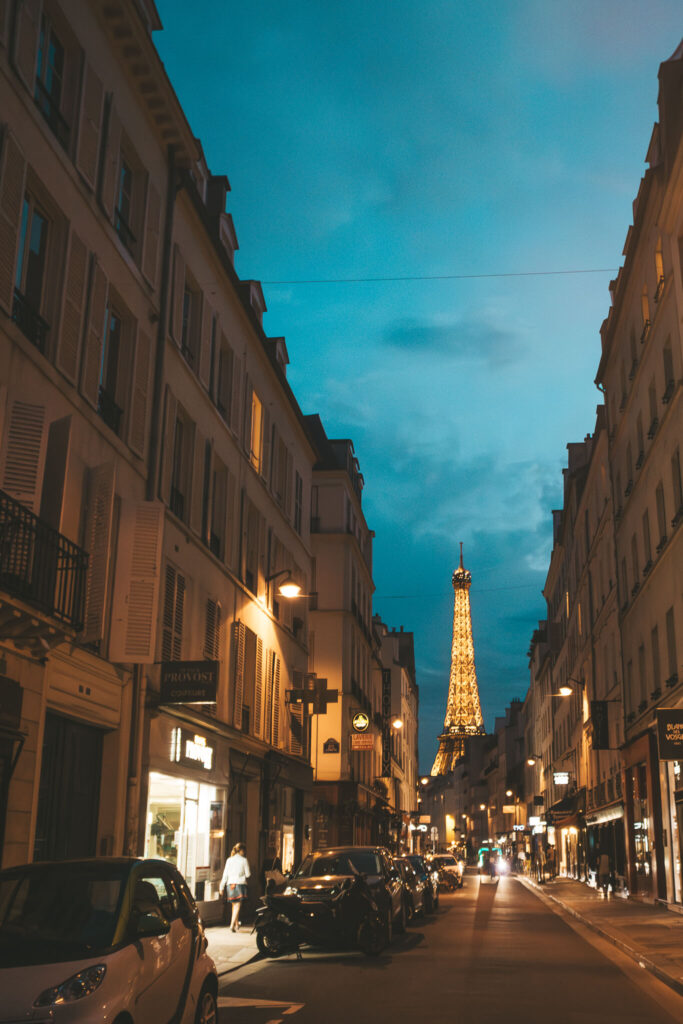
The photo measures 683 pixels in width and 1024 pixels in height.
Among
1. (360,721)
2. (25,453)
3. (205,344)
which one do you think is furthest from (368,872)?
(360,721)

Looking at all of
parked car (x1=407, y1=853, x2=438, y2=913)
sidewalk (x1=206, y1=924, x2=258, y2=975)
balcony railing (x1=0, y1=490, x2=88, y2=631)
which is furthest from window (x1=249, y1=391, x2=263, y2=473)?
balcony railing (x1=0, y1=490, x2=88, y2=631)

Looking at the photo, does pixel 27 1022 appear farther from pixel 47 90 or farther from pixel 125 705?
pixel 47 90

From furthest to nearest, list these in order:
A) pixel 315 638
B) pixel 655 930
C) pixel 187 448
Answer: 1. pixel 315 638
2. pixel 187 448
3. pixel 655 930

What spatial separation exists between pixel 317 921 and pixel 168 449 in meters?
9.18

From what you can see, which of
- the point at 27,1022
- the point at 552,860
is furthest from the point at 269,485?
the point at 552,860

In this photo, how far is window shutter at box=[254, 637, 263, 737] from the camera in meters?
27.5

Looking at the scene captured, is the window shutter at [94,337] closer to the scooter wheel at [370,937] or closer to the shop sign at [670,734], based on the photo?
the scooter wheel at [370,937]

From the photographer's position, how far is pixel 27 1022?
6316mm

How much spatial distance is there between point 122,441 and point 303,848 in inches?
775

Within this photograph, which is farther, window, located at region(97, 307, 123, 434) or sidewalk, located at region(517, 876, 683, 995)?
window, located at region(97, 307, 123, 434)

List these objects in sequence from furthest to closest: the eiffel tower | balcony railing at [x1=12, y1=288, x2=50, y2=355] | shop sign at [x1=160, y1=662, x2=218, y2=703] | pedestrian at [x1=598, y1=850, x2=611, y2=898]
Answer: the eiffel tower
pedestrian at [x1=598, y1=850, x2=611, y2=898]
shop sign at [x1=160, y1=662, x2=218, y2=703]
balcony railing at [x1=12, y1=288, x2=50, y2=355]

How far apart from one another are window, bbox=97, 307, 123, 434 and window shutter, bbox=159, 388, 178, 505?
6.11 feet

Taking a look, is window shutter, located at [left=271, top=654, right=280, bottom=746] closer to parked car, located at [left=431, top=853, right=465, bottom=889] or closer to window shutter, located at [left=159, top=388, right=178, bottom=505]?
window shutter, located at [left=159, top=388, right=178, bottom=505]

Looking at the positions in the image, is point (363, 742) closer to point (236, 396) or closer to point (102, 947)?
point (236, 396)
